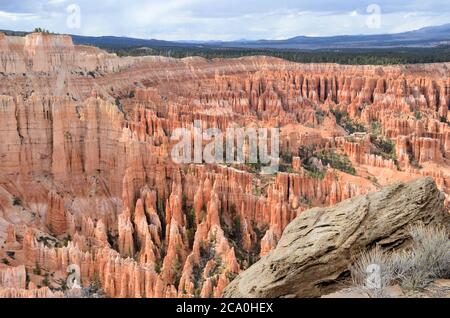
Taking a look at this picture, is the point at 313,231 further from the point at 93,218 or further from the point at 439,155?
the point at 439,155

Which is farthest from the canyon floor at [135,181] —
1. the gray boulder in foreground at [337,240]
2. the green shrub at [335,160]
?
the gray boulder in foreground at [337,240]

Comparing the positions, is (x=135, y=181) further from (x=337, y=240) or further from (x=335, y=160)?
(x=337, y=240)

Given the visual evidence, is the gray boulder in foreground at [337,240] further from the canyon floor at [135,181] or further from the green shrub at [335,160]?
the green shrub at [335,160]

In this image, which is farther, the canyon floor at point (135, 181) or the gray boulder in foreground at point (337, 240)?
the canyon floor at point (135, 181)

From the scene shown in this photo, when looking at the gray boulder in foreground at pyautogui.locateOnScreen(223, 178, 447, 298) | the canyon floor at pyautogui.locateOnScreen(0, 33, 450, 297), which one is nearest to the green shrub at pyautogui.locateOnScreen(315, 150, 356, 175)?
the canyon floor at pyautogui.locateOnScreen(0, 33, 450, 297)

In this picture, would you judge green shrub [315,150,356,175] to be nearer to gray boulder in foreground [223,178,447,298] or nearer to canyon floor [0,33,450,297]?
canyon floor [0,33,450,297]

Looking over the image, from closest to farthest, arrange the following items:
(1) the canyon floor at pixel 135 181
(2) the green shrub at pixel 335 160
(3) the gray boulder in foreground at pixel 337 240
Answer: (3) the gray boulder in foreground at pixel 337 240 → (1) the canyon floor at pixel 135 181 → (2) the green shrub at pixel 335 160

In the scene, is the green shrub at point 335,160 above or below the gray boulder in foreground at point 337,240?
below
